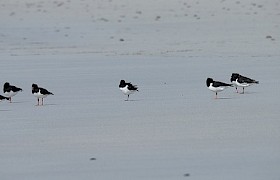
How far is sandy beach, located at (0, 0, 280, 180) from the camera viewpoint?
446 inches

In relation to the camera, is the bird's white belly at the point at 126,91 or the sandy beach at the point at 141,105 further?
the bird's white belly at the point at 126,91

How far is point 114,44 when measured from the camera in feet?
112

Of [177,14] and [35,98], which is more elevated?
[177,14]

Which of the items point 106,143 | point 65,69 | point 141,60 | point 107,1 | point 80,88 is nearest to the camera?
point 106,143

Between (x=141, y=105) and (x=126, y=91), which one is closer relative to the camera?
(x=141, y=105)

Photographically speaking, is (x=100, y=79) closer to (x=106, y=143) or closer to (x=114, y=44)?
(x=106, y=143)

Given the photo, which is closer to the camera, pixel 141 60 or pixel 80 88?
pixel 80 88

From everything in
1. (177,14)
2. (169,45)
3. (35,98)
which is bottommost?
(35,98)

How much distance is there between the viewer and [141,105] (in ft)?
56.7

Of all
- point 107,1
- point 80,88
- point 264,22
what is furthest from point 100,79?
point 107,1

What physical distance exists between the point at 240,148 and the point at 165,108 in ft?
15.1

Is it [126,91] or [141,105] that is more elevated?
[126,91]

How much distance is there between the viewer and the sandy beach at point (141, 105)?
1132cm

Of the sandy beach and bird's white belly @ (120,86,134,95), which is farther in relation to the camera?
bird's white belly @ (120,86,134,95)
